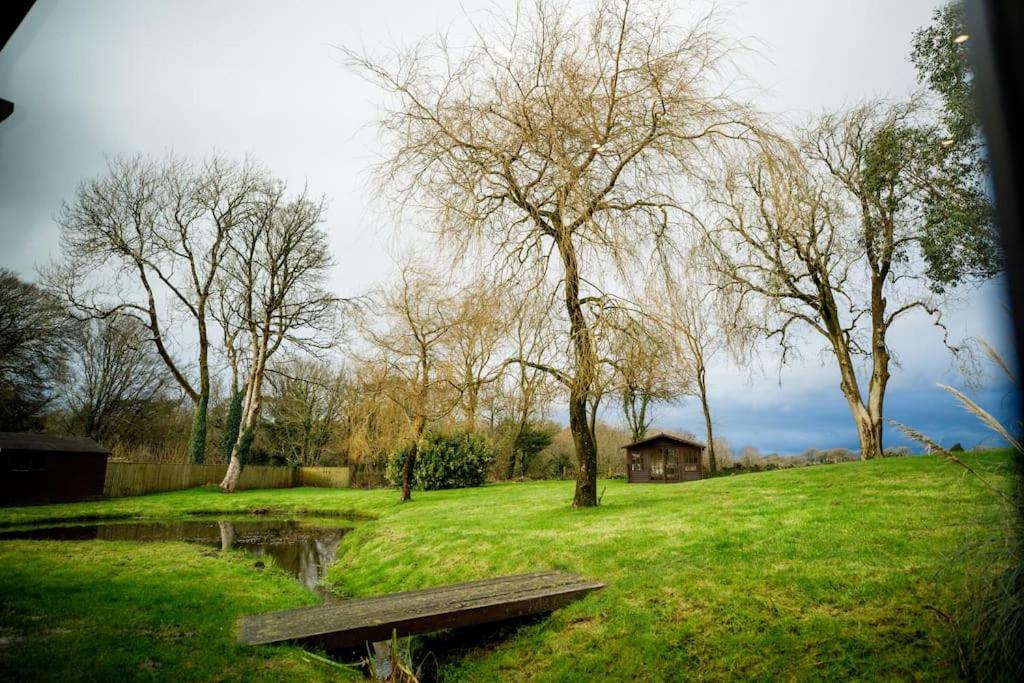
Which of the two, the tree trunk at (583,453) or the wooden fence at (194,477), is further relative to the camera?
the wooden fence at (194,477)

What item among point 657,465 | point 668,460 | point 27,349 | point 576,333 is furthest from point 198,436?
point 576,333

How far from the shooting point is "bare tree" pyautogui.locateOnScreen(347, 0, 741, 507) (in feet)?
18.6

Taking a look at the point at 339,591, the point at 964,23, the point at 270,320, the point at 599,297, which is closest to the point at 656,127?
the point at 599,297

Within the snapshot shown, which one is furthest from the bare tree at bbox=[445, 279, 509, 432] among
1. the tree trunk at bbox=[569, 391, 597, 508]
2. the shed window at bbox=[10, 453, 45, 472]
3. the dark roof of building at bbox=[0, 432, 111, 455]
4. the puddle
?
the shed window at bbox=[10, 453, 45, 472]

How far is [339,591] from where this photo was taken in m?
6.92

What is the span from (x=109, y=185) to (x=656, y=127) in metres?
15.0

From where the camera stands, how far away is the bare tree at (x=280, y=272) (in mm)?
20953

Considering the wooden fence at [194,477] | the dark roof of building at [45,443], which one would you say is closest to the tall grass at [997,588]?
the dark roof of building at [45,443]

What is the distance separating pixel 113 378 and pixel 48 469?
754 cm

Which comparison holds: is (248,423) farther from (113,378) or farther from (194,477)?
(113,378)

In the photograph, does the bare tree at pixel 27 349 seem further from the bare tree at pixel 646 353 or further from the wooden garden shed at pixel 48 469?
the bare tree at pixel 646 353

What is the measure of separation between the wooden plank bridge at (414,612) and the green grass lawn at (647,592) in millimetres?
159

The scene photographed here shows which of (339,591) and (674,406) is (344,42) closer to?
(339,591)

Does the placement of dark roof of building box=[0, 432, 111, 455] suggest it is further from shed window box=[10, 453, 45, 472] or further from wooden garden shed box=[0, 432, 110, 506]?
shed window box=[10, 453, 45, 472]
